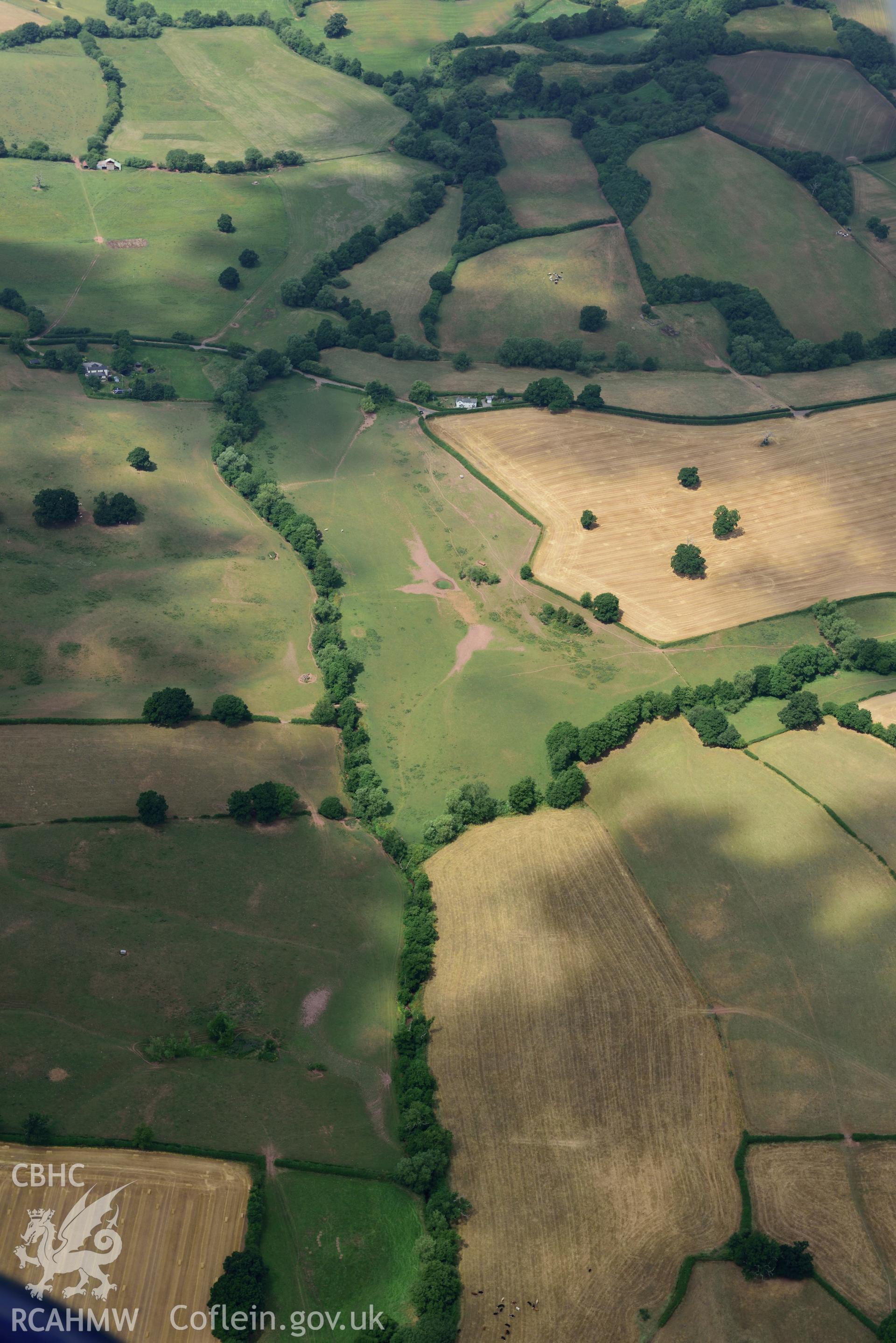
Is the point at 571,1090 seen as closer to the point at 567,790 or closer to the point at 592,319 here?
the point at 567,790

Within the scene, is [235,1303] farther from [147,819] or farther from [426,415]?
[426,415]

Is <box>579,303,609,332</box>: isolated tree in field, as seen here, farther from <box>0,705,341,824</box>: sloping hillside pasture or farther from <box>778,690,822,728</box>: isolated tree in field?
<box>0,705,341,824</box>: sloping hillside pasture

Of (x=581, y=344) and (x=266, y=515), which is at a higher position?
(x=581, y=344)

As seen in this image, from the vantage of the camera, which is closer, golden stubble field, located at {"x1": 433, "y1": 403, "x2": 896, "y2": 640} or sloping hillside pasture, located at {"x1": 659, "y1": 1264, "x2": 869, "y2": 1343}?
sloping hillside pasture, located at {"x1": 659, "y1": 1264, "x2": 869, "y2": 1343}

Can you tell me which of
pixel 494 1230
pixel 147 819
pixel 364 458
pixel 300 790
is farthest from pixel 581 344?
pixel 494 1230

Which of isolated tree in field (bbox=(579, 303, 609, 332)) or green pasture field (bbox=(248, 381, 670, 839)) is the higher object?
isolated tree in field (bbox=(579, 303, 609, 332))

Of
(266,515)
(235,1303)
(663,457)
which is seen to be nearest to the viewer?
(235,1303)

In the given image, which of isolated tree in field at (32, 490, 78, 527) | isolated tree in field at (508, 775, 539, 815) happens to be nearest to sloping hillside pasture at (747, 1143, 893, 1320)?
isolated tree in field at (508, 775, 539, 815)
